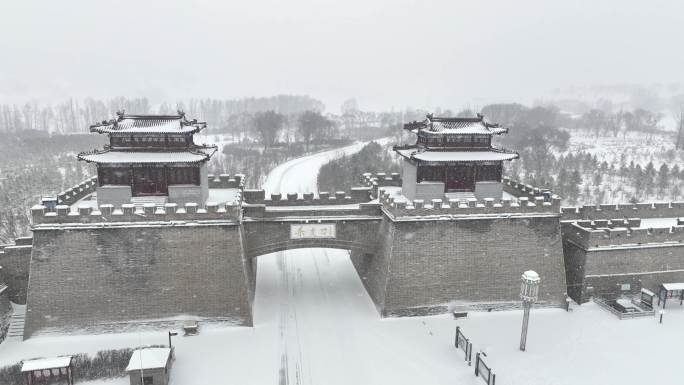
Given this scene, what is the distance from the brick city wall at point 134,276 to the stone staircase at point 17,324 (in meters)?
0.74

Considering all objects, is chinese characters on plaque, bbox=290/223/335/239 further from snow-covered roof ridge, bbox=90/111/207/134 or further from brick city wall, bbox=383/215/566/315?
snow-covered roof ridge, bbox=90/111/207/134

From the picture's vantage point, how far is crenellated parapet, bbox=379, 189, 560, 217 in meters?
16.0

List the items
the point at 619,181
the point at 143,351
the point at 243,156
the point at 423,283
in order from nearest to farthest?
the point at 143,351 → the point at 423,283 → the point at 619,181 → the point at 243,156

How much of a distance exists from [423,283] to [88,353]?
11.4m

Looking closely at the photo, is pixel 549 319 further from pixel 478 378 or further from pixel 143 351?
pixel 143 351

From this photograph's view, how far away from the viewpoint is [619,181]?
123ft

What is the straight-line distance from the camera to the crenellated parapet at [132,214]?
14625mm

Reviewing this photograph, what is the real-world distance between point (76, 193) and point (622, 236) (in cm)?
2140

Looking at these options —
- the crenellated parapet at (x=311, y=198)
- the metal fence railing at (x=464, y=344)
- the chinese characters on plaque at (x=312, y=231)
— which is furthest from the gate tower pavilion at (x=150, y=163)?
the metal fence railing at (x=464, y=344)

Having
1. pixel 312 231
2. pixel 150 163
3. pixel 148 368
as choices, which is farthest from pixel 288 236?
pixel 148 368

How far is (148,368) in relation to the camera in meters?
12.1

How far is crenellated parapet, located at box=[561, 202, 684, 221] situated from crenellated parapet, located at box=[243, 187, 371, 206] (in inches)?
345

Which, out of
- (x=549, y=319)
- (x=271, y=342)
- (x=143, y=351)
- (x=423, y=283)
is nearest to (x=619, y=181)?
(x=549, y=319)

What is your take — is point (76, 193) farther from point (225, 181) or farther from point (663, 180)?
point (663, 180)
